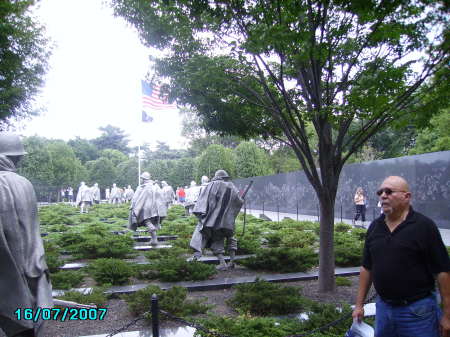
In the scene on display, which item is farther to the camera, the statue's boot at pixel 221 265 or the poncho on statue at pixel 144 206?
the poncho on statue at pixel 144 206

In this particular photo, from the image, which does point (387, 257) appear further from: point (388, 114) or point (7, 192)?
point (388, 114)

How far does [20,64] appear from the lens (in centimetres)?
1059

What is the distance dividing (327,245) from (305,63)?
2.72 m

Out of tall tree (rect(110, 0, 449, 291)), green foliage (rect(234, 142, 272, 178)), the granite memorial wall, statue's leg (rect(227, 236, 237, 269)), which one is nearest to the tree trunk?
tall tree (rect(110, 0, 449, 291))

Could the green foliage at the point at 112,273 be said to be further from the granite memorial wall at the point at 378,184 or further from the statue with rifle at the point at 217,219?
the granite memorial wall at the point at 378,184

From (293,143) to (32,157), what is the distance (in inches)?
1888

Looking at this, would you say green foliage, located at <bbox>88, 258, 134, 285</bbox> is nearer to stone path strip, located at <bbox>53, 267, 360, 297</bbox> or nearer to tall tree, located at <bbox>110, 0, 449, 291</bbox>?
stone path strip, located at <bbox>53, 267, 360, 297</bbox>

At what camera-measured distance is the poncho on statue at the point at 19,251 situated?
8.10 ft

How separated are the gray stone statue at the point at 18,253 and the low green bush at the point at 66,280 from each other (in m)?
3.98

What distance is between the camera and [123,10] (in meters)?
6.26

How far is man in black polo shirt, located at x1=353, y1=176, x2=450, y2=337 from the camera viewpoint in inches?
106

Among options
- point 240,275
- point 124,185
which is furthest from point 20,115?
point 124,185

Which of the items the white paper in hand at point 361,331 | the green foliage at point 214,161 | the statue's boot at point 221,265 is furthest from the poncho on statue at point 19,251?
the green foliage at point 214,161

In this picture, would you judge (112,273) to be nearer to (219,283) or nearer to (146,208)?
(219,283)
